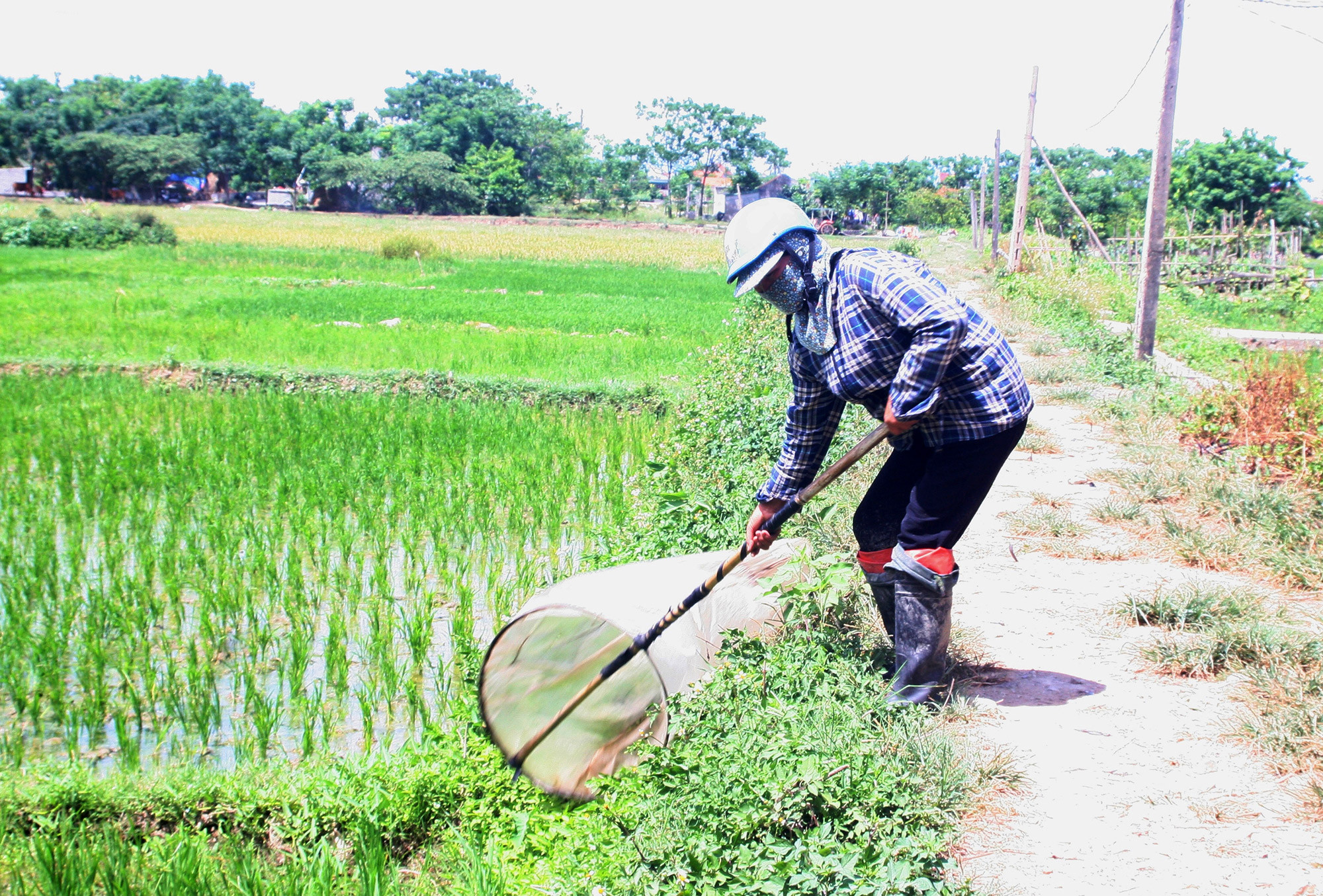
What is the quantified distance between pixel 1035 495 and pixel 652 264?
78.8 ft

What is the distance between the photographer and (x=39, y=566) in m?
4.38

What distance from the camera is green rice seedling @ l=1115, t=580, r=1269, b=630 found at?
10.6 feet

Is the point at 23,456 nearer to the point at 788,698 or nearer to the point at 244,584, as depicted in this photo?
the point at 244,584

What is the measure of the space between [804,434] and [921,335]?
1.80 ft

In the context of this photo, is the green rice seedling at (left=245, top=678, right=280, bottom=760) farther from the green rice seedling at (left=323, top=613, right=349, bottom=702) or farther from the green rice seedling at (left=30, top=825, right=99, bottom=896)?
the green rice seedling at (left=30, top=825, right=99, bottom=896)

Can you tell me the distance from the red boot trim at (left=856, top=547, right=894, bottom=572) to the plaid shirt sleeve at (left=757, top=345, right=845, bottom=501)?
0.98ft

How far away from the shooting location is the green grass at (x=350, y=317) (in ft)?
31.9

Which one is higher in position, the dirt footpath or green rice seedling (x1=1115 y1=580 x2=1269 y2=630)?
green rice seedling (x1=1115 y1=580 x2=1269 y2=630)

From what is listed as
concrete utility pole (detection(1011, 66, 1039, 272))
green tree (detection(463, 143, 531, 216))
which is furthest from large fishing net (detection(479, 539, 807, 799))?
green tree (detection(463, 143, 531, 216))

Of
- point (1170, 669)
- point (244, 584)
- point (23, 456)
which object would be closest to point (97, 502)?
point (23, 456)

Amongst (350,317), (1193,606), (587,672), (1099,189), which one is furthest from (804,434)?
(1099,189)

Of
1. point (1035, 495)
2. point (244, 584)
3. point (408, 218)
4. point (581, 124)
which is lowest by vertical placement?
point (244, 584)

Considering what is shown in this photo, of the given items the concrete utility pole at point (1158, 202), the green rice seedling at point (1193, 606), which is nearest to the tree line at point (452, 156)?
the concrete utility pole at point (1158, 202)

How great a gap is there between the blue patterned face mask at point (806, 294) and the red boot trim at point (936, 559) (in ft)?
1.97
